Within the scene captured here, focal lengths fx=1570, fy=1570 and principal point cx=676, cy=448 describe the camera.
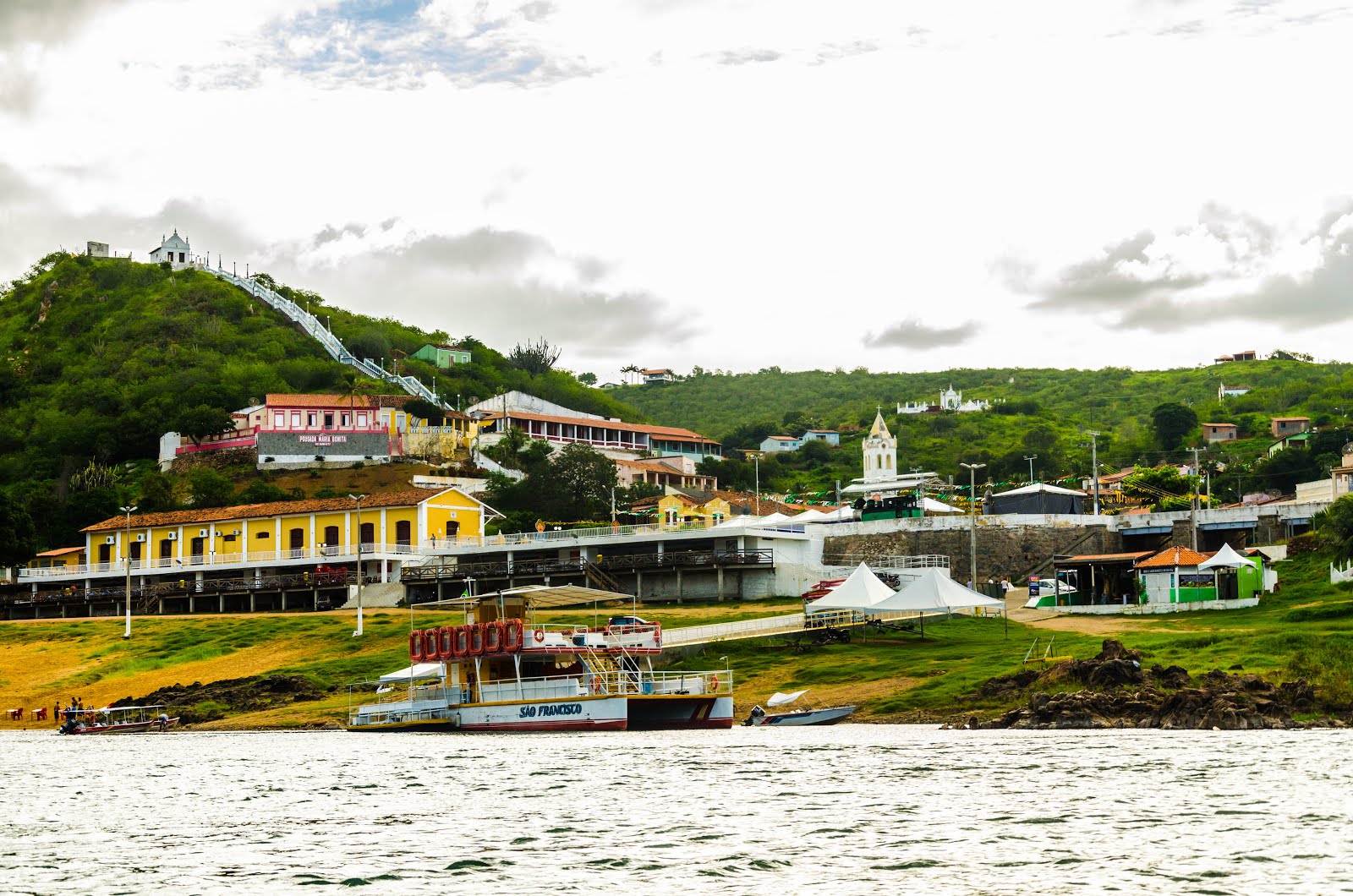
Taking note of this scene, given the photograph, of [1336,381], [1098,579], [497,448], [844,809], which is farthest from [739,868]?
[1336,381]

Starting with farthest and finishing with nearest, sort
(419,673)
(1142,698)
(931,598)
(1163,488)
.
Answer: (1163,488) < (931,598) < (419,673) < (1142,698)

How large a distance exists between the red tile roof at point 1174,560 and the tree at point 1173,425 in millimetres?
82395

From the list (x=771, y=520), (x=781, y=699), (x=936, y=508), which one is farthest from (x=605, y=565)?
(x=781, y=699)

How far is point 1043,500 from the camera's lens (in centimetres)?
8656

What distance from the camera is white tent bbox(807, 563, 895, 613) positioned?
5878cm

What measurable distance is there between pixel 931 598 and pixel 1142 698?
58.4 feet

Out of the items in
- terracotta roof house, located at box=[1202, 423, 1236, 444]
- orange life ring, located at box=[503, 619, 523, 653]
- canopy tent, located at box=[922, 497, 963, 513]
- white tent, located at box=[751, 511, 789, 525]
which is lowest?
orange life ring, located at box=[503, 619, 523, 653]

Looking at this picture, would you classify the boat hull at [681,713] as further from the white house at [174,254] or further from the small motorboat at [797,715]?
the white house at [174,254]

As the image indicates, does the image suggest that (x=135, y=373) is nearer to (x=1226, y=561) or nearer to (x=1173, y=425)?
(x=1173, y=425)

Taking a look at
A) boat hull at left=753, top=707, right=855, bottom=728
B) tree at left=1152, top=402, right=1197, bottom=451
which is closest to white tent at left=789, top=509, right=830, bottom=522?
boat hull at left=753, top=707, right=855, bottom=728

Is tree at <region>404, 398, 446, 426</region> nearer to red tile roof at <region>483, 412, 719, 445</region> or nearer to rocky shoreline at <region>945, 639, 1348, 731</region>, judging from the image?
red tile roof at <region>483, 412, 719, 445</region>

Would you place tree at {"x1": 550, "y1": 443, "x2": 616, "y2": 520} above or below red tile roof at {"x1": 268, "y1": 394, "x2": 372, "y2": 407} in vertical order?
below

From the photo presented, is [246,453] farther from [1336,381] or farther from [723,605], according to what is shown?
[1336,381]

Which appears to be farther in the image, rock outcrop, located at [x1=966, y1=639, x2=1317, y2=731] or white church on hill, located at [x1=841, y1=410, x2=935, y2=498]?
white church on hill, located at [x1=841, y1=410, x2=935, y2=498]
